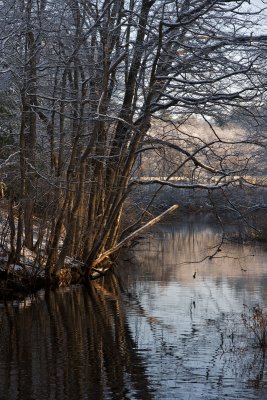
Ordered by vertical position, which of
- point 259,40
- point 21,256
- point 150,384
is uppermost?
point 259,40

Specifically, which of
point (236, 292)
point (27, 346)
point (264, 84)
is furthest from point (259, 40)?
point (27, 346)

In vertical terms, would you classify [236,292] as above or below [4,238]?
below

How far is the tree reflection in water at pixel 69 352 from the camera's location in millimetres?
9101

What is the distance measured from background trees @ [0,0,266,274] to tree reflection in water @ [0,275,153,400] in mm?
2716

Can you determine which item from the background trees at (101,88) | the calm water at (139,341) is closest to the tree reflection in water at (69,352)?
the calm water at (139,341)

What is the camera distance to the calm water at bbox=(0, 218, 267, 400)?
362 inches

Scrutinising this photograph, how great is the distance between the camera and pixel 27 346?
457 inches

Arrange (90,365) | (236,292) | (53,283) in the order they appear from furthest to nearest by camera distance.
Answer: (53,283) → (236,292) → (90,365)

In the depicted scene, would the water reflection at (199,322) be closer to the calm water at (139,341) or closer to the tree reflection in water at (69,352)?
the calm water at (139,341)

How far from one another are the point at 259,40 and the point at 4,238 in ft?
25.1

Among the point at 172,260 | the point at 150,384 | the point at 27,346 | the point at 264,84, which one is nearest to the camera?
the point at 150,384

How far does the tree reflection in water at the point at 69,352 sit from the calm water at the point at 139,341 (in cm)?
1

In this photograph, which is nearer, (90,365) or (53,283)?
(90,365)

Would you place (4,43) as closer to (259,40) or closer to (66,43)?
(66,43)
